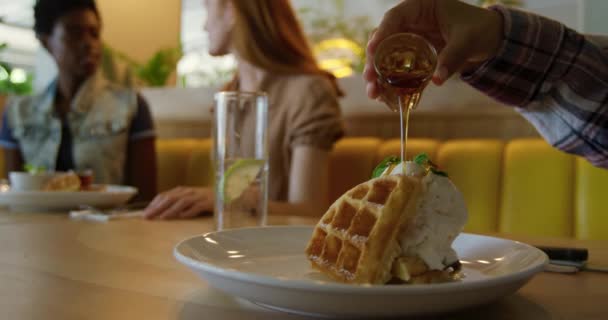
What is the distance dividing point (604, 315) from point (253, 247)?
0.39 m

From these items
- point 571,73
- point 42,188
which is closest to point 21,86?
point 42,188

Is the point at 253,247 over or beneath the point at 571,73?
beneath

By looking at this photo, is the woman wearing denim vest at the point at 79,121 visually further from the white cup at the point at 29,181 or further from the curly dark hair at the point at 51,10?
the white cup at the point at 29,181

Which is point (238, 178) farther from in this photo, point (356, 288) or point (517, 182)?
point (517, 182)

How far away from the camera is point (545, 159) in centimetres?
164

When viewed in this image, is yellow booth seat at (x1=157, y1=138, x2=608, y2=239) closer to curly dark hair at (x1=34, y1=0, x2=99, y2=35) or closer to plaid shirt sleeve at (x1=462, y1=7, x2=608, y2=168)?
plaid shirt sleeve at (x1=462, y1=7, x2=608, y2=168)

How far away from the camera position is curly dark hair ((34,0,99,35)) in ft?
7.61

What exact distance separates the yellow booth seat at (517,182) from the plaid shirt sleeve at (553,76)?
0.36 meters

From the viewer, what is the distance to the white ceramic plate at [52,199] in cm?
139

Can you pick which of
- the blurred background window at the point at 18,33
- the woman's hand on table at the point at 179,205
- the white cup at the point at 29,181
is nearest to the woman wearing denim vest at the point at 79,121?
the white cup at the point at 29,181

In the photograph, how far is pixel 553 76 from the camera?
1146mm

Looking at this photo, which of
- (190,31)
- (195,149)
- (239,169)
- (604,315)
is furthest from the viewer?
(190,31)

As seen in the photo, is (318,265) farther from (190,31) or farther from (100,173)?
(190,31)

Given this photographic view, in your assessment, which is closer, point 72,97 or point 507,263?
point 507,263
